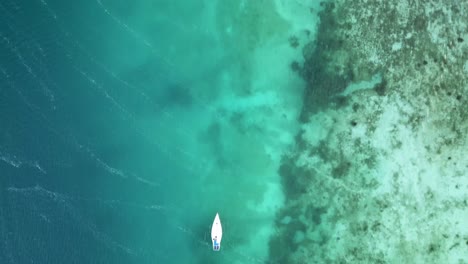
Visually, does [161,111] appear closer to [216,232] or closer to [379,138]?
[216,232]

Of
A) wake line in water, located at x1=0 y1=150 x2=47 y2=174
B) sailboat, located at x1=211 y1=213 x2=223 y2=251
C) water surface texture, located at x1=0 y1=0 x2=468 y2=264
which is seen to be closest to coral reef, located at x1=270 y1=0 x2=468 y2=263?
water surface texture, located at x1=0 y1=0 x2=468 y2=264

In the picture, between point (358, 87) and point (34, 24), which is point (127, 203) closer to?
point (34, 24)

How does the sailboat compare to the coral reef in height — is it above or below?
below

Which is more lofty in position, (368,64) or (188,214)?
(368,64)

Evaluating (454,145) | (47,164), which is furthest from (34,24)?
(454,145)

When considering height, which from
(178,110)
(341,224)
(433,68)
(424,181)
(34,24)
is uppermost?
(34,24)

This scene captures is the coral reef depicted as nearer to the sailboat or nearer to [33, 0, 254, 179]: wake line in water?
the sailboat

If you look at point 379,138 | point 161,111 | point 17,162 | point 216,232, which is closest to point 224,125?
point 161,111
